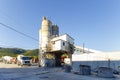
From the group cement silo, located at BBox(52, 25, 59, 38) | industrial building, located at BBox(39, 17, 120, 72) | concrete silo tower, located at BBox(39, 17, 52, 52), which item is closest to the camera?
industrial building, located at BBox(39, 17, 120, 72)

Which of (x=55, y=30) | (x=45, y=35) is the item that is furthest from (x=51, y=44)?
(x=55, y=30)

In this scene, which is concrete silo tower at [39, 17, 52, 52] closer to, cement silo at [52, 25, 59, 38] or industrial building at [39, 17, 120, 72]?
industrial building at [39, 17, 120, 72]

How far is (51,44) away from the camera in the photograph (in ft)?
187

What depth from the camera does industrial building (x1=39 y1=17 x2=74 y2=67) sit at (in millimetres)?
54525

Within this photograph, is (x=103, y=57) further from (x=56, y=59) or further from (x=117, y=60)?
(x=56, y=59)

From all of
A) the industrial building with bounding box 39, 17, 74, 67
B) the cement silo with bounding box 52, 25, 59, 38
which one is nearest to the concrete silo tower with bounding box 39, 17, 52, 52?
the industrial building with bounding box 39, 17, 74, 67

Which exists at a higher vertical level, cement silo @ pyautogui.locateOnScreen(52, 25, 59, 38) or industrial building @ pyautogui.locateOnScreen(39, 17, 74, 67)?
cement silo @ pyautogui.locateOnScreen(52, 25, 59, 38)

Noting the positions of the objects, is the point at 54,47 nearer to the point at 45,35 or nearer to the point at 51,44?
the point at 51,44

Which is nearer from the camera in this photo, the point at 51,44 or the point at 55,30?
the point at 51,44

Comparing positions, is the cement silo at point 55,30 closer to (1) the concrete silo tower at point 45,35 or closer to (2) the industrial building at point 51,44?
(2) the industrial building at point 51,44

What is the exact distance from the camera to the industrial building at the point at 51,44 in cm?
5453

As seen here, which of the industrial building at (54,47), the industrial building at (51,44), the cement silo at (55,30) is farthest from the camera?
the cement silo at (55,30)

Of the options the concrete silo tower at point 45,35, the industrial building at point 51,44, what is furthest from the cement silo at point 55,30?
the concrete silo tower at point 45,35

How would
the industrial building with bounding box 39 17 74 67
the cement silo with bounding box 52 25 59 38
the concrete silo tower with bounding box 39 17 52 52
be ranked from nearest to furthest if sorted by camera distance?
the industrial building with bounding box 39 17 74 67 < the concrete silo tower with bounding box 39 17 52 52 < the cement silo with bounding box 52 25 59 38
